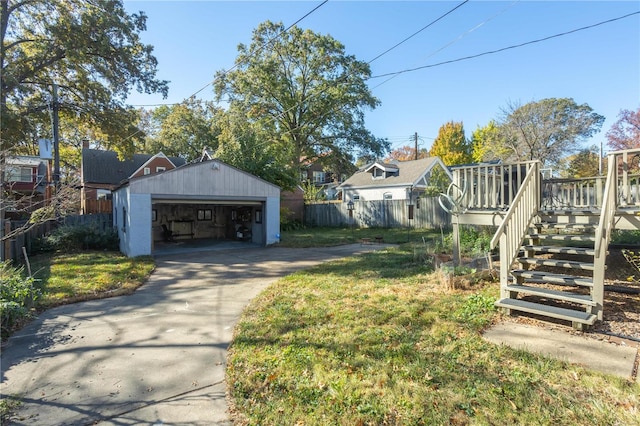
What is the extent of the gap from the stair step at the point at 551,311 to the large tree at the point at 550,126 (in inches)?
1067

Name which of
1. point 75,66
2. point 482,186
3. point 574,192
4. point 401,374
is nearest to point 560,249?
point 482,186

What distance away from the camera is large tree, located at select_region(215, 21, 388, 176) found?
24377 millimetres

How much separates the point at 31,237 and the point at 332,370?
1240cm

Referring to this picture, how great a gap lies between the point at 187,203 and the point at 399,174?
17.9 metres

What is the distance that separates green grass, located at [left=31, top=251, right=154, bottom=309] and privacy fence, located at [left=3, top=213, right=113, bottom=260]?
579mm

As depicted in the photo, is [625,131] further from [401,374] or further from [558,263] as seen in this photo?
[401,374]

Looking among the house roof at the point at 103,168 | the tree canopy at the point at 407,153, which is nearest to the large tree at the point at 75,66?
the house roof at the point at 103,168

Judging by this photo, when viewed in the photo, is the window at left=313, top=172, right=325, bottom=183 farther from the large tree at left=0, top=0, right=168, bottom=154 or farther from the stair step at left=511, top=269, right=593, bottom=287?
the stair step at left=511, top=269, right=593, bottom=287

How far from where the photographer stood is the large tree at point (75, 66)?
38.3 ft

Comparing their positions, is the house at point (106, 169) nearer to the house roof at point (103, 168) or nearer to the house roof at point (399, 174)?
the house roof at point (103, 168)

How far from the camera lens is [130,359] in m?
3.42

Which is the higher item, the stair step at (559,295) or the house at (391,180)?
the house at (391,180)

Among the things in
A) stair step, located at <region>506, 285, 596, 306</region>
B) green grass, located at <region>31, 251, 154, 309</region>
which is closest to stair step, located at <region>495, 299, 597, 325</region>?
stair step, located at <region>506, 285, 596, 306</region>

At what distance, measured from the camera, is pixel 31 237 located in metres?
10.7
